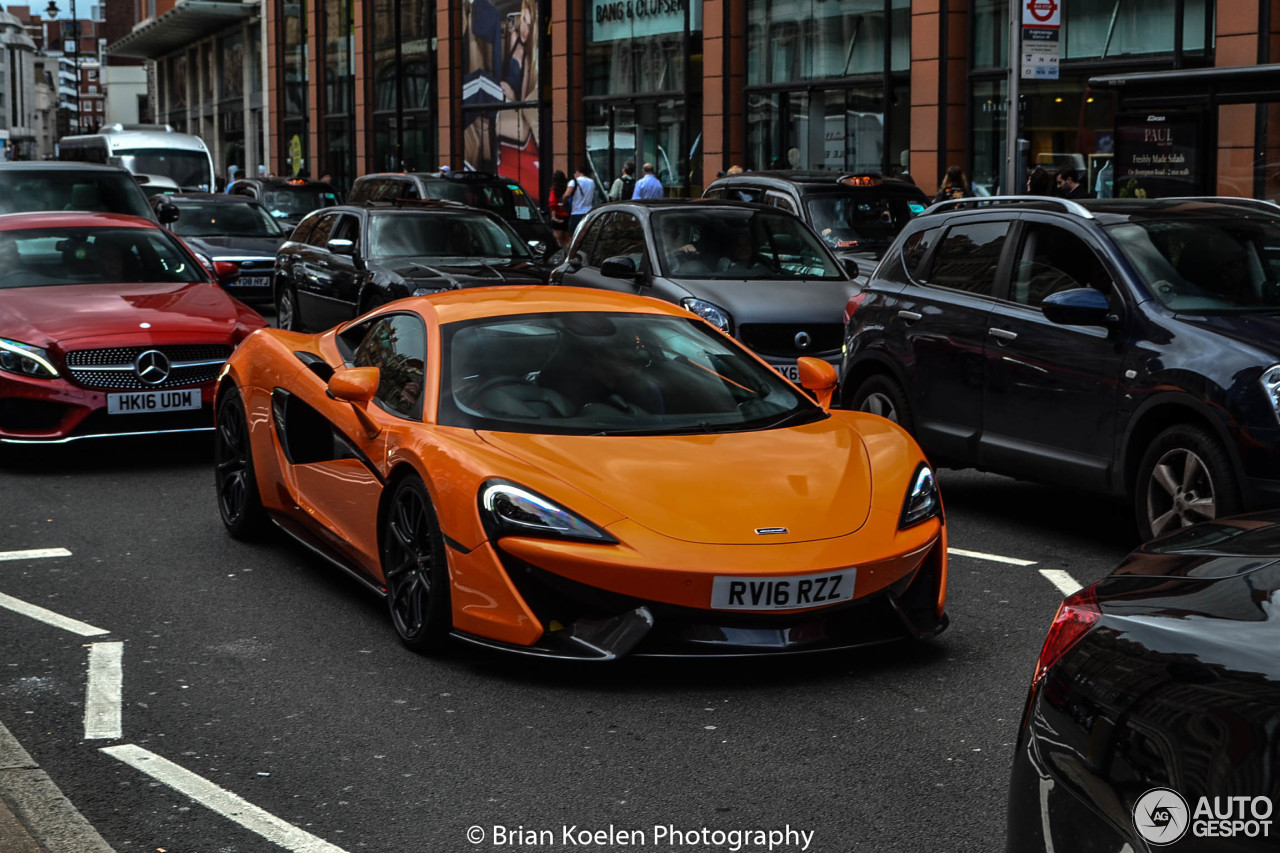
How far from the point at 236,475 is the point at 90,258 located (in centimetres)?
404

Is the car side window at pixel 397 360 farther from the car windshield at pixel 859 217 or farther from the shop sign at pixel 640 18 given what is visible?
the shop sign at pixel 640 18

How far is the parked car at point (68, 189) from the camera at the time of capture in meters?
17.0

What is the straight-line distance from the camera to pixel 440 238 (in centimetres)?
1573

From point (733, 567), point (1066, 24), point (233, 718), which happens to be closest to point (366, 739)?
point (233, 718)

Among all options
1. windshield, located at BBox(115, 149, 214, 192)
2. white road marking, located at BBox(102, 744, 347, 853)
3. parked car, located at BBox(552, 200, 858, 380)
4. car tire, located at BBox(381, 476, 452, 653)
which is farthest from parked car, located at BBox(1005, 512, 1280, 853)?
windshield, located at BBox(115, 149, 214, 192)

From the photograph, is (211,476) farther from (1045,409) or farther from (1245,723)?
(1245,723)

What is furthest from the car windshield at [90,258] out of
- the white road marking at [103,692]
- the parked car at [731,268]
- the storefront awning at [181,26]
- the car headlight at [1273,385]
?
the storefront awning at [181,26]

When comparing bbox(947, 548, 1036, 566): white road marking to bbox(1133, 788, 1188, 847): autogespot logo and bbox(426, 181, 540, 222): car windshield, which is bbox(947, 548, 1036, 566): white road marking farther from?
bbox(426, 181, 540, 222): car windshield

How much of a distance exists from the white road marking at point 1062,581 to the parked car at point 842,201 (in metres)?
7.96

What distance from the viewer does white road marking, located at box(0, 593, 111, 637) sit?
6258 mm

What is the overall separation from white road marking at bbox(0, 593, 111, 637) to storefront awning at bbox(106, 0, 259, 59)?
56.1 metres

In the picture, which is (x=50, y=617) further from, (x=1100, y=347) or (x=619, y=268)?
(x=619, y=268)

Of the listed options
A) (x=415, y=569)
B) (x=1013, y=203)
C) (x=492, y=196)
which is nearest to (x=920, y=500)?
(x=415, y=569)

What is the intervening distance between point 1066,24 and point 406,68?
82.4 feet
